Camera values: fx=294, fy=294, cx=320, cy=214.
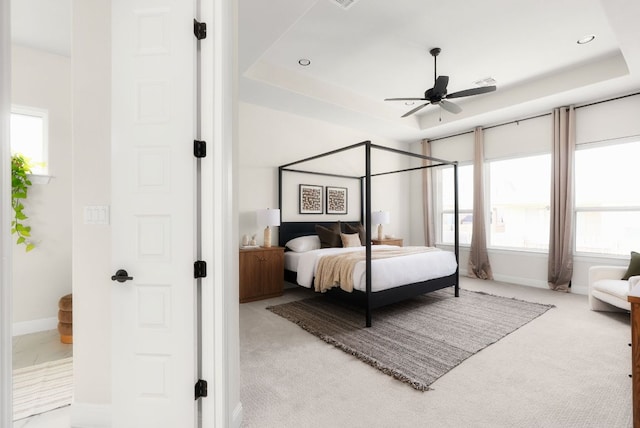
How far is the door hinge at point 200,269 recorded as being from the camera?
56.6 inches

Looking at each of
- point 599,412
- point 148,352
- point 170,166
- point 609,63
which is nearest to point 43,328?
point 148,352

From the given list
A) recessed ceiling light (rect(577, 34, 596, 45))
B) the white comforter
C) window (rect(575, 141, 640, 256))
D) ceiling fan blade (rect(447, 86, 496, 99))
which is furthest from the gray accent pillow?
recessed ceiling light (rect(577, 34, 596, 45))

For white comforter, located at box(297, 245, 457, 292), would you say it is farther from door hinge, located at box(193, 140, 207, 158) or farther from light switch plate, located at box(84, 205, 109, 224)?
light switch plate, located at box(84, 205, 109, 224)

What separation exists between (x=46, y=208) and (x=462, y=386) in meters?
4.19

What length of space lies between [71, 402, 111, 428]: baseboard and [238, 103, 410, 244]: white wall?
8.78 ft

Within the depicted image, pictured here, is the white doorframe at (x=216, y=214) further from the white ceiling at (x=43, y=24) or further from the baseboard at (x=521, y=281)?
the baseboard at (x=521, y=281)

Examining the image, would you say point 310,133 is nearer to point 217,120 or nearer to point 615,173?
point 217,120

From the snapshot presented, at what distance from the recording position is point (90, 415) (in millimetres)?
1625

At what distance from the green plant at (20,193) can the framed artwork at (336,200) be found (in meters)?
3.93

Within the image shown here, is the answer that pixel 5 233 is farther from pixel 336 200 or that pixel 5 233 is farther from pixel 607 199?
pixel 607 199

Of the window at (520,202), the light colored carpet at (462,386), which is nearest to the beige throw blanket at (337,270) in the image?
the light colored carpet at (462,386)

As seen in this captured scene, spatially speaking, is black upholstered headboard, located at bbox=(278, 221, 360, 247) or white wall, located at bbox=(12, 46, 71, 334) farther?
black upholstered headboard, located at bbox=(278, 221, 360, 247)

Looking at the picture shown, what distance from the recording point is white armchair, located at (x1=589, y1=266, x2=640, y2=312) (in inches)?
128

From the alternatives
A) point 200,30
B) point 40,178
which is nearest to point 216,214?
point 200,30
